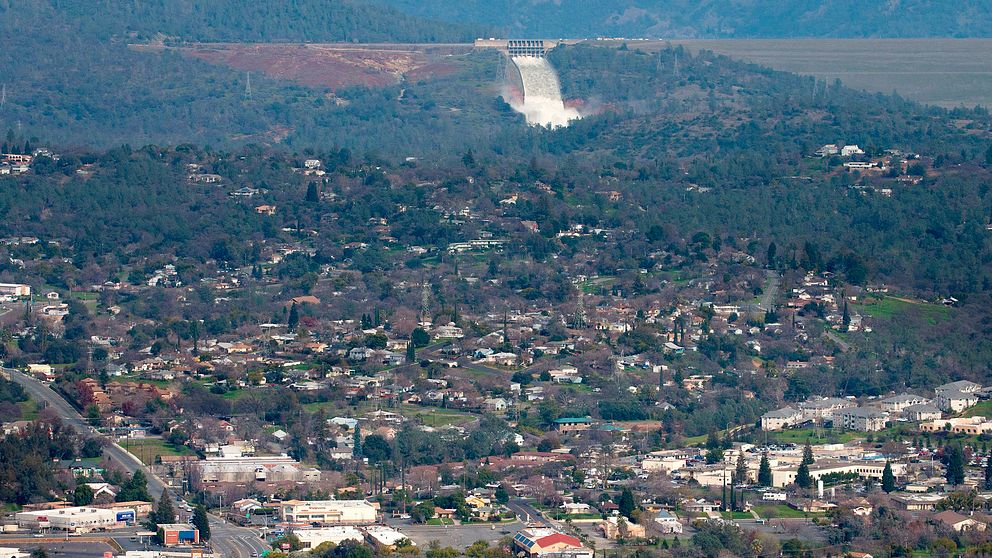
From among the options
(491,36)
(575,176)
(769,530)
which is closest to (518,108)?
(491,36)

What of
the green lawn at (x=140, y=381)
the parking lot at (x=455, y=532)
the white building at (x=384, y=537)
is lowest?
the parking lot at (x=455, y=532)

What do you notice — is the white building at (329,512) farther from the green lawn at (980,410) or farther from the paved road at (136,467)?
the green lawn at (980,410)

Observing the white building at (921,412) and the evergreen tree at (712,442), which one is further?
the white building at (921,412)

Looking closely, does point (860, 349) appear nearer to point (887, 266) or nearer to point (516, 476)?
point (887, 266)

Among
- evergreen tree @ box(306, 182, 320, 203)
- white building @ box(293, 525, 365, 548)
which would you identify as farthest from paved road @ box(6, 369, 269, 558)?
evergreen tree @ box(306, 182, 320, 203)

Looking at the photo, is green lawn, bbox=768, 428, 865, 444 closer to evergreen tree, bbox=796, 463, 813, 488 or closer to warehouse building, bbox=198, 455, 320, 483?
evergreen tree, bbox=796, 463, 813, 488

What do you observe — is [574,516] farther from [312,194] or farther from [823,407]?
[312,194]

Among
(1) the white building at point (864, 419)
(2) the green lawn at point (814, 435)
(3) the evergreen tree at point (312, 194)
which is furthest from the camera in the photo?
(3) the evergreen tree at point (312, 194)

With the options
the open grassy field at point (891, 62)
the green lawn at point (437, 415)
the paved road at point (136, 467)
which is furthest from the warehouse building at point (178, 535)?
the open grassy field at point (891, 62)
